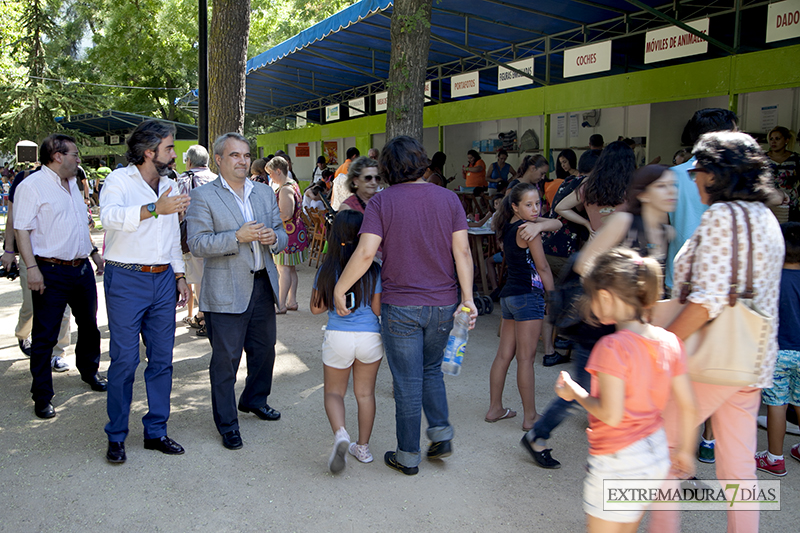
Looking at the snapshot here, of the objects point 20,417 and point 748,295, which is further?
point 20,417

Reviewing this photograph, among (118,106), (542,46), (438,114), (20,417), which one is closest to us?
(20,417)

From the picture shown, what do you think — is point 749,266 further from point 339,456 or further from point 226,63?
point 226,63

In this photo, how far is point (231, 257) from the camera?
153 inches

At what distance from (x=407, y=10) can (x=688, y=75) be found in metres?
3.91

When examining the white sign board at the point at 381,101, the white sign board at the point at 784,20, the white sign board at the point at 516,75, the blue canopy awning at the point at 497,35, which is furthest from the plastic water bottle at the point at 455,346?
the white sign board at the point at 381,101

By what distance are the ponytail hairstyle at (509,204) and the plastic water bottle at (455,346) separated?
0.93 m

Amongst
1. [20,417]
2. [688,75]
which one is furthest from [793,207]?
[20,417]

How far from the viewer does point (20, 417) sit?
4531 mm

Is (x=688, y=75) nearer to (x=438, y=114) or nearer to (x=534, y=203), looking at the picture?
(x=534, y=203)

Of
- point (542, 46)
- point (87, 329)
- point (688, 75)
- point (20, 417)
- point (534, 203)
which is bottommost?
point (20, 417)

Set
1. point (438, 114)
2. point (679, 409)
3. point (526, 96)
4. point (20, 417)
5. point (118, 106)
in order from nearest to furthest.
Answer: point (679, 409), point (20, 417), point (526, 96), point (438, 114), point (118, 106)

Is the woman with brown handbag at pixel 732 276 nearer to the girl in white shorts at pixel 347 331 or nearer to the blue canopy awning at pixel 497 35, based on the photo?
the girl in white shorts at pixel 347 331

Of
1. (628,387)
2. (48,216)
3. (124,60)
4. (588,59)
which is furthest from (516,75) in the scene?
(124,60)

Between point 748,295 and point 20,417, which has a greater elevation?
point 748,295
